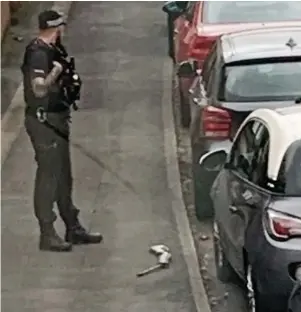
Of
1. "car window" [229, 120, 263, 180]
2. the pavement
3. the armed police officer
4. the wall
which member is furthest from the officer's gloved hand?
the wall

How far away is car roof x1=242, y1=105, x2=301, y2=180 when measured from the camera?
8.14 m

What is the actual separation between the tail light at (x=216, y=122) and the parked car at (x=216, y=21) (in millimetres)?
1713

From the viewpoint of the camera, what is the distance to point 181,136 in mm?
15023

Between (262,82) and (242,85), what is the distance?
6.6 inches

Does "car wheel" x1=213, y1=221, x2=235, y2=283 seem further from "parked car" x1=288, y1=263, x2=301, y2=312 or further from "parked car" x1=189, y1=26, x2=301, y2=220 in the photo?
"parked car" x1=288, y1=263, x2=301, y2=312

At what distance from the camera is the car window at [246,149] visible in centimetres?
886

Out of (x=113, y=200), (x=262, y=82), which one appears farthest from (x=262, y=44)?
(x=113, y=200)

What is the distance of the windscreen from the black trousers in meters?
1.41

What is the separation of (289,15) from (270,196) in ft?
19.9

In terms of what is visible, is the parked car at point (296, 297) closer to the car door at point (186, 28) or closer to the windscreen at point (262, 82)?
the windscreen at point (262, 82)

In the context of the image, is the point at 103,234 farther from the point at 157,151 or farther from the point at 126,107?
the point at 126,107

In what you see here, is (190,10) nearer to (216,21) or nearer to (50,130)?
(216,21)

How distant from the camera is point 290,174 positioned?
7.97 m

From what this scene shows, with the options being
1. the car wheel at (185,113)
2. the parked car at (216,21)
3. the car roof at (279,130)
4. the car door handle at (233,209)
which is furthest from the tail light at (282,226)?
the car wheel at (185,113)
